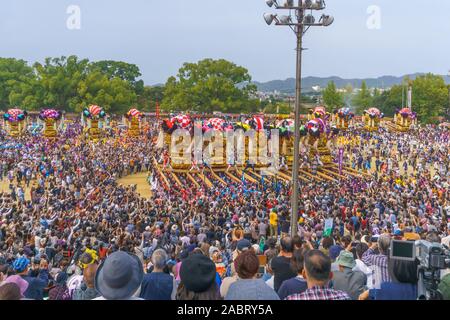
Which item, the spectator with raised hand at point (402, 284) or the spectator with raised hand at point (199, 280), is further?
the spectator with raised hand at point (402, 284)

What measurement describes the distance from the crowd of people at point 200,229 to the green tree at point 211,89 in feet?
99.2

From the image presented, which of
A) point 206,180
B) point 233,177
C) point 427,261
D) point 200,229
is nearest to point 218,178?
point 206,180

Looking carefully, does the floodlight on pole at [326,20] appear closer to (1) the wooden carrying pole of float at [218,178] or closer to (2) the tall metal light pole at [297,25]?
(2) the tall metal light pole at [297,25]

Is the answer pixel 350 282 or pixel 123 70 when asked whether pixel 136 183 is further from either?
pixel 123 70

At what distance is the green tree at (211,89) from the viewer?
6888 cm

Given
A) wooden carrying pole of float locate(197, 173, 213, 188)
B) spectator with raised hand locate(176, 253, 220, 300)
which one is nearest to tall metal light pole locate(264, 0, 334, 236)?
spectator with raised hand locate(176, 253, 220, 300)

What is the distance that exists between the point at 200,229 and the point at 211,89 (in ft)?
189

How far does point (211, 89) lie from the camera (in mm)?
69500

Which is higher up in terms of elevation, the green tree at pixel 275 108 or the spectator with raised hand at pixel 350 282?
the green tree at pixel 275 108

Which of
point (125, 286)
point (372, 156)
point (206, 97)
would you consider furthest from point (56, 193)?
point (206, 97)

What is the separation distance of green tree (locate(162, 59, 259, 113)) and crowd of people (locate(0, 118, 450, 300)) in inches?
1191

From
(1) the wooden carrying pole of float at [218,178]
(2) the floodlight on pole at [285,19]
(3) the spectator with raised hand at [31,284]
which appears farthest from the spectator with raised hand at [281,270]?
(1) the wooden carrying pole of float at [218,178]

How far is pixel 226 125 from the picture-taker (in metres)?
30.0

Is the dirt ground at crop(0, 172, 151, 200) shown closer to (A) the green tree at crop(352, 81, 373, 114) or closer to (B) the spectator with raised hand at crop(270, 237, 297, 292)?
(B) the spectator with raised hand at crop(270, 237, 297, 292)
